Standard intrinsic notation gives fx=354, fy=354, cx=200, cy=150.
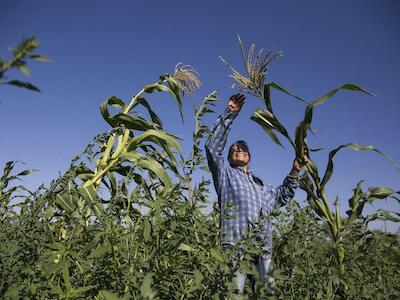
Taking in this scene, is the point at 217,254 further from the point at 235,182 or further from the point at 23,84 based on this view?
the point at 235,182

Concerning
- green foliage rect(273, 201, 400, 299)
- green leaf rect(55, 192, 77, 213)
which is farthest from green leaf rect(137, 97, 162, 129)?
green foliage rect(273, 201, 400, 299)

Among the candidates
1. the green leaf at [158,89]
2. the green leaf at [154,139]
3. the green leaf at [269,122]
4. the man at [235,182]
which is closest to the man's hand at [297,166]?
the man at [235,182]

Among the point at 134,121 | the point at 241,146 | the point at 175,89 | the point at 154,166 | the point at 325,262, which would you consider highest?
the point at 175,89

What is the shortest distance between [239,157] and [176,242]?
67.1 inches

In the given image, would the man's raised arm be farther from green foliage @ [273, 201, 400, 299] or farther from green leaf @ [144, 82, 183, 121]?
green leaf @ [144, 82, 183, 121]

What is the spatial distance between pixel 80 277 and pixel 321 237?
137 cm

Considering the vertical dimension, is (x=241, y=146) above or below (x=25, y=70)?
above

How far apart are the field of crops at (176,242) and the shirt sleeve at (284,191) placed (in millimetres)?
118

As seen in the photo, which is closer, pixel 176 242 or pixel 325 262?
pixel 176 242

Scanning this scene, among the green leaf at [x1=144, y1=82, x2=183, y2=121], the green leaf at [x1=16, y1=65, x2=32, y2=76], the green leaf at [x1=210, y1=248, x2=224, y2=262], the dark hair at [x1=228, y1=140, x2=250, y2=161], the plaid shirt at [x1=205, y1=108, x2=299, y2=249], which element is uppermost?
the green leaf at [x1=144, y1=82, x2=183, y2=121]

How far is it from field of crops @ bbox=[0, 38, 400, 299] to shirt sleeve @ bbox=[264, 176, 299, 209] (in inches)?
4.6

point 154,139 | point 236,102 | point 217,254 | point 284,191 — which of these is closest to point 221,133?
point 236,102

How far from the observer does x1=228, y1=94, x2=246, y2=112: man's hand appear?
9.35 feet

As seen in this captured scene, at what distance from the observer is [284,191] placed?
3.00m
